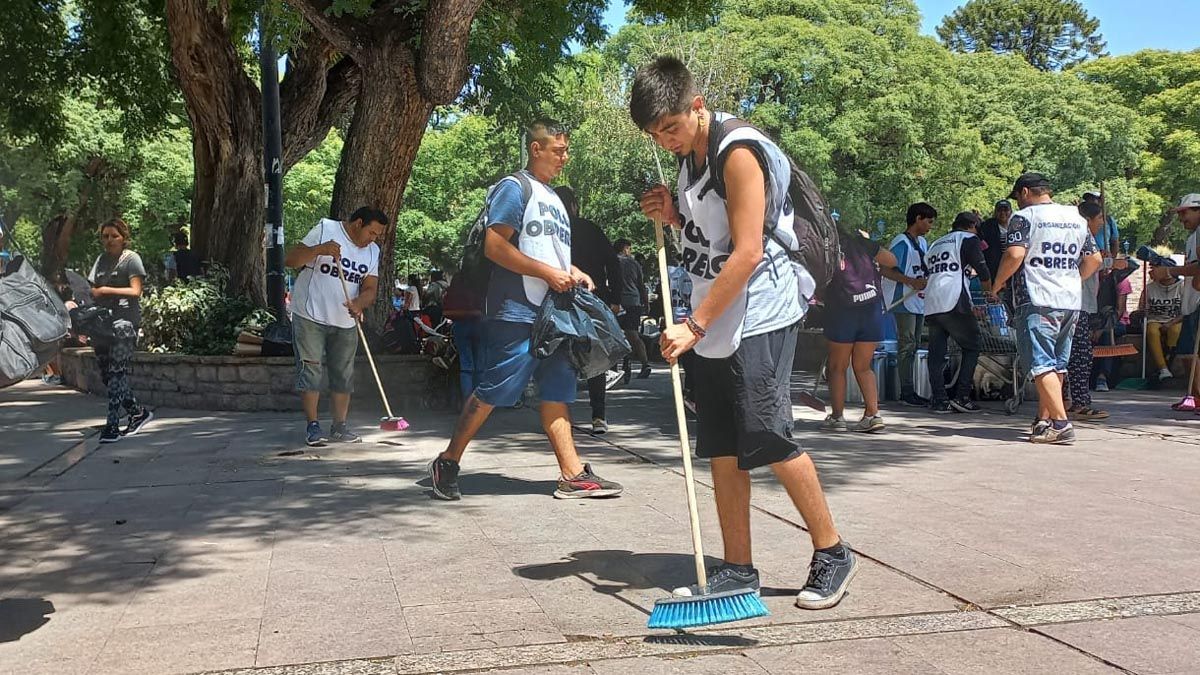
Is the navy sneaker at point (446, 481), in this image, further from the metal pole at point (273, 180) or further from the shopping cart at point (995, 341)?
the metal pole at point (273, 180)

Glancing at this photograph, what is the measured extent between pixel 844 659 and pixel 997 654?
0.47 meters

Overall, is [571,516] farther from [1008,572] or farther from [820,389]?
[820,389]

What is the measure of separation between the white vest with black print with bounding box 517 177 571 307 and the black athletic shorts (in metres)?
2.12

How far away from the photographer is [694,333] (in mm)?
3803

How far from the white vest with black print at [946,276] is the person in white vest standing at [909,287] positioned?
0.39 feet

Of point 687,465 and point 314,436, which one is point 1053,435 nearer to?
point 687,465

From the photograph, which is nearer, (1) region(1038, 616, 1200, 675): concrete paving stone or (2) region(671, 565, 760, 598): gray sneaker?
(1) region(1038, 616, 1200, 675): concrete paving stone

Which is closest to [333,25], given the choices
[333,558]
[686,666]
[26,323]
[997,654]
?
[333,558]

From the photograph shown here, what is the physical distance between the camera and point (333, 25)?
11.4 meters

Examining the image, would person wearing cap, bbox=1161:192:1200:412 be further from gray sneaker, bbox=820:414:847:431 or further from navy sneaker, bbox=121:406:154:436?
navy sneaker, bbox=121:406:154:436

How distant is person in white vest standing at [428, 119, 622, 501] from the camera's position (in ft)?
19.4

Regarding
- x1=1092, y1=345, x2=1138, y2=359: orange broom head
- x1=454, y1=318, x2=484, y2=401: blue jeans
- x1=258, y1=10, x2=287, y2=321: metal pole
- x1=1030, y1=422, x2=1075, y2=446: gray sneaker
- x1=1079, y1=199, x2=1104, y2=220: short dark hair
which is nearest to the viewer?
x1=1030, y1=422, x2=1075, y2=446: gray sneaker

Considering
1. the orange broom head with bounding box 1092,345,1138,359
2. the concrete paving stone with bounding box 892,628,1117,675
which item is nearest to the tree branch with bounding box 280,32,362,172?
the orange broom head with bounding box 1092,345,1138,359

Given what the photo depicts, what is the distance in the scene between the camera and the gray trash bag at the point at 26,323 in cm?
380
